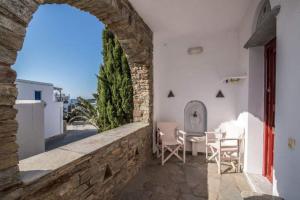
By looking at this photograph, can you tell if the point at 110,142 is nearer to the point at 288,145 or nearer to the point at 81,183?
the point at 81,183

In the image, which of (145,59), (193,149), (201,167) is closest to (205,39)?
(145,59)

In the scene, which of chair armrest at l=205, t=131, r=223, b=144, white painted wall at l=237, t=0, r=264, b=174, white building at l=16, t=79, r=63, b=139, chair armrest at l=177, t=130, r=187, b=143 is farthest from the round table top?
white building at l=16, t=79, r=63, b=139

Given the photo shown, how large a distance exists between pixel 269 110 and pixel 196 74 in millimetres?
2125

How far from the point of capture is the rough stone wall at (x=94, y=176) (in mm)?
1381

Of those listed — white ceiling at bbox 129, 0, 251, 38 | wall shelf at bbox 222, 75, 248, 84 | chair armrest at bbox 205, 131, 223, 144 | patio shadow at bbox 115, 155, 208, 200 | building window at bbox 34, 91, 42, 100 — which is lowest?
patio shadow at bbox 115, 155, 208, 200

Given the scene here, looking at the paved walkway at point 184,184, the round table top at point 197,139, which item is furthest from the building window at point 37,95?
the round table top at point 197,139

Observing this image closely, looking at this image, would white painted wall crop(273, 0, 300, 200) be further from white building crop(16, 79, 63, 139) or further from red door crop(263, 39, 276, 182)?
white building crop(16, 79, 63, 139)

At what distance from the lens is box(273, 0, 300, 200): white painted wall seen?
1395mm

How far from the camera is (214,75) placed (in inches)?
179

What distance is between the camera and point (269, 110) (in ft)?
9.39

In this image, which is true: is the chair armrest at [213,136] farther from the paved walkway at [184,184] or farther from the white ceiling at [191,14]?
the white ceiling at [191,14]

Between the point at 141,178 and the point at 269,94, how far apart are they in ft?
8.54

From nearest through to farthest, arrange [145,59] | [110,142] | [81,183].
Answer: [81,183], [110,142], [145,59]

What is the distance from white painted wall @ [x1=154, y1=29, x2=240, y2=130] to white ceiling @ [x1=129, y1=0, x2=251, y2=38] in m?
0.41
